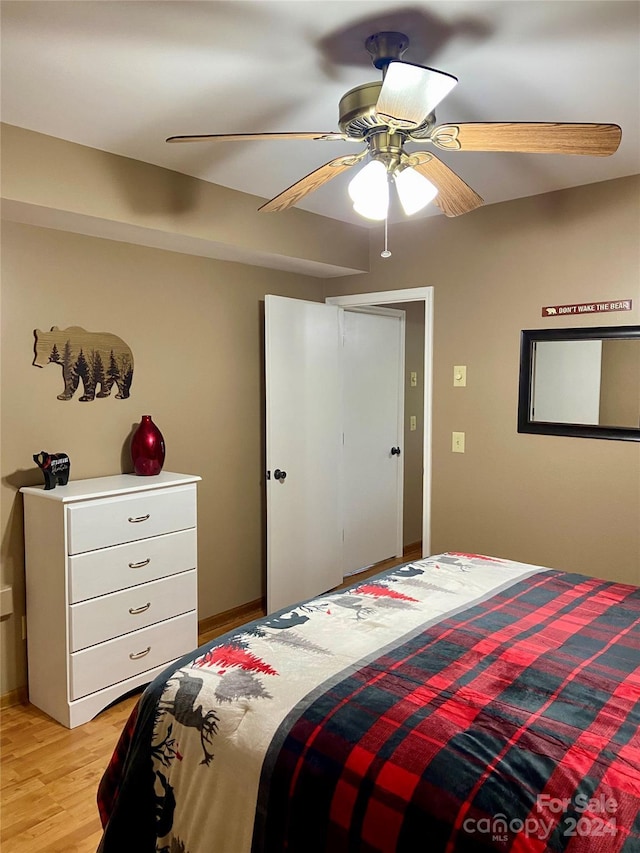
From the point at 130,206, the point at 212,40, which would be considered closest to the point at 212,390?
the point at 130,206

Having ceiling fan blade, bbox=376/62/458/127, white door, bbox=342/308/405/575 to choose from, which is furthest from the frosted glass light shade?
white door, bbox=342/308/405/575

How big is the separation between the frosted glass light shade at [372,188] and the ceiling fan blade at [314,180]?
0.16 feet

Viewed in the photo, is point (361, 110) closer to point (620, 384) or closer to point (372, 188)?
point (372, 188)

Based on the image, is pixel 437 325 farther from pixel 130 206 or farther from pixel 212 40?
pixel 212 40

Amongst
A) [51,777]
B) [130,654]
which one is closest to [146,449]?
[130,654]

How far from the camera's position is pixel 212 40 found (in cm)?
180

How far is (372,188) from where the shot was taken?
1999mm

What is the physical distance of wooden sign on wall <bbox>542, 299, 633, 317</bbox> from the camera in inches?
122

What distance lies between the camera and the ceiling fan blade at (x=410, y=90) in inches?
56.9

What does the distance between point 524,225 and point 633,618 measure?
2244mm

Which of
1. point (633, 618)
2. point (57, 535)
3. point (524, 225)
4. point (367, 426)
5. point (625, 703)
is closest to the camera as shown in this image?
point (625, 703)

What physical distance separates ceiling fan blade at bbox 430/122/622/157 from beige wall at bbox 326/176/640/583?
4.82 ft

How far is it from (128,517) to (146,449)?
0.42 meters

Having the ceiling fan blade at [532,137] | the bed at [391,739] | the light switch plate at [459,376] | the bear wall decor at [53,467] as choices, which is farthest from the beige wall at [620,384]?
the bear wall decor at [53,467]
